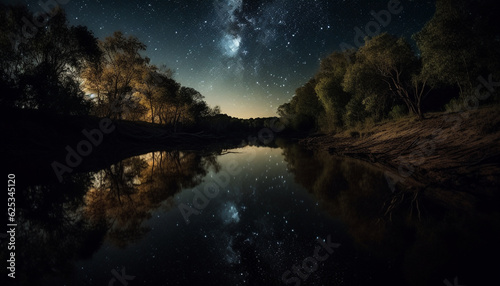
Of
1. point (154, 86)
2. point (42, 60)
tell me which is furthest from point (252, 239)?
point (154, 86)

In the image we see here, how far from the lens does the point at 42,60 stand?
71.4 ft

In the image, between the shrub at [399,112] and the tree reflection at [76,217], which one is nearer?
the tree reflection at [76,217]

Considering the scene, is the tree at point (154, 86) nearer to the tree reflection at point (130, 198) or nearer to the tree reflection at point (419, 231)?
the tree reflection at point (130, 198)

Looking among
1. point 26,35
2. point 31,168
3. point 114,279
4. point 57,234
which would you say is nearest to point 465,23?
point 114,279

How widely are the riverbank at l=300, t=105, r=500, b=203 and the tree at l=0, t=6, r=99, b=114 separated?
2825 cm

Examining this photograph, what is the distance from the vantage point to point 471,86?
46.4ft

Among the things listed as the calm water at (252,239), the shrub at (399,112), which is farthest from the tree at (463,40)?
the calm water at (252,239)

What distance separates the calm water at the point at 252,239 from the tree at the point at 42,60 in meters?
15.7

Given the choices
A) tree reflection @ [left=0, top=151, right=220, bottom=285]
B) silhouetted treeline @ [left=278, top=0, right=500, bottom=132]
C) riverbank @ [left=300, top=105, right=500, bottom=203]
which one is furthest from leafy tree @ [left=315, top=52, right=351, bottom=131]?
tree reflection @ [left=0, top=151, right=220, bottom=285]

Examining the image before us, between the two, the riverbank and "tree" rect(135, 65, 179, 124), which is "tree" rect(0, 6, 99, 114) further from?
the riverbank

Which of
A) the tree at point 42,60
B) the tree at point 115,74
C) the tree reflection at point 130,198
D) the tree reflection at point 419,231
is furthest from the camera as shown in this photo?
the tree at point 115,74

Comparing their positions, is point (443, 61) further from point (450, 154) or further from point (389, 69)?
point (450, 154)

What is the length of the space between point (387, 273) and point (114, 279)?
4.67 meters

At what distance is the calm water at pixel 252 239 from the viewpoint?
3303 millimetres
